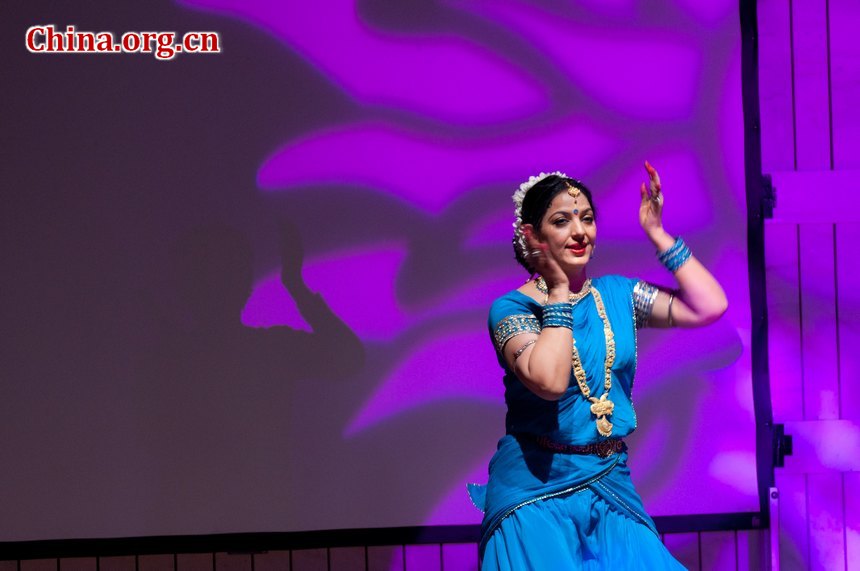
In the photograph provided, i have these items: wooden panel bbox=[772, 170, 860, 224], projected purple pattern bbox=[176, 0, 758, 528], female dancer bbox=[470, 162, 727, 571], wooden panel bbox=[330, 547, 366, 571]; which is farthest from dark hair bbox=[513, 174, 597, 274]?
wooden panel bbox=[330, 547, 366, 571]

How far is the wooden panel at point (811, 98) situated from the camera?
3617 mm

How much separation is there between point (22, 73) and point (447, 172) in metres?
1.45

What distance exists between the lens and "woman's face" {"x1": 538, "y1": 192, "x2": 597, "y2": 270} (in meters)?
2.33

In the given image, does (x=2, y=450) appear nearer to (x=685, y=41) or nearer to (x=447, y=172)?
(x=447, y=172)

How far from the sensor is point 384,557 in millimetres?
3521

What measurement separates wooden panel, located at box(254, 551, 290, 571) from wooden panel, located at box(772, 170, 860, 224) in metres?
2.03

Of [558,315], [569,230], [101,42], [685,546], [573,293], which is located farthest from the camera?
[685,546]

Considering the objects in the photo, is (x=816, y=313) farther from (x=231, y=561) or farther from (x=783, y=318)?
(x=231, y=561)

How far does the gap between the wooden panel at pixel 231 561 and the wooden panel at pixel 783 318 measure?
1875mm

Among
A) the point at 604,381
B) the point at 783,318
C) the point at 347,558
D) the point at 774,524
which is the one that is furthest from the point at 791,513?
the point at 604,381

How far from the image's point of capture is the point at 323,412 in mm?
3492

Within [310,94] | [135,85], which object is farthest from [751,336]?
[135,85]

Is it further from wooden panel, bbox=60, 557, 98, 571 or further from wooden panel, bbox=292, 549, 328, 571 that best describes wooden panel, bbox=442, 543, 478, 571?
wooden panel, bbox=60, 557, 98, 571

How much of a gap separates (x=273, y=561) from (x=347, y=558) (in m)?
0.25
